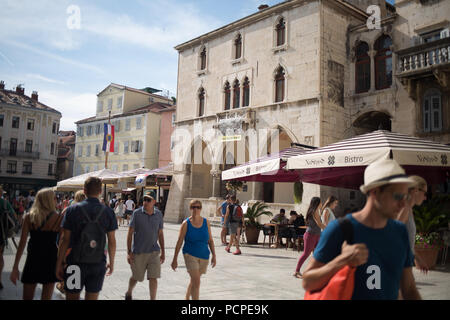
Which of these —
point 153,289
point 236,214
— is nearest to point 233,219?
point 236,214

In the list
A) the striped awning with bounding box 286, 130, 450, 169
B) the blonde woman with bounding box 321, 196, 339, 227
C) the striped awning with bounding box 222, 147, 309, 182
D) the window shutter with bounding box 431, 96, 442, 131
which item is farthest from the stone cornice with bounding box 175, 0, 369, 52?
the blonde woman with bounding box 321, 196, 339, 227

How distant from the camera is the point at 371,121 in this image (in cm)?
1986

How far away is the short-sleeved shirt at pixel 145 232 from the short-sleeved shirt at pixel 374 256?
378 cm

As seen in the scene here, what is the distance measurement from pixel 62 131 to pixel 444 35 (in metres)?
66.8

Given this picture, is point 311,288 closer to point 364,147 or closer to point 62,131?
point 364,147

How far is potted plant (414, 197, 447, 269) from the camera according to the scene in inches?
348

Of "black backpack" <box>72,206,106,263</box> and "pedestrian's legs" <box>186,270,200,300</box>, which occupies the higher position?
"black backpack" <box>72,206,106,263</box>

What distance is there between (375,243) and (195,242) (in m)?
3.44

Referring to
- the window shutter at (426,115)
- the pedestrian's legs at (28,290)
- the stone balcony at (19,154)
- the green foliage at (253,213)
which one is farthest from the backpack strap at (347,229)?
the stone balcony at (19,154)

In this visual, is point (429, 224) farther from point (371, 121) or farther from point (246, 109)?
point (246, 109)

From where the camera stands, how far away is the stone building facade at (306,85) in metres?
16.7

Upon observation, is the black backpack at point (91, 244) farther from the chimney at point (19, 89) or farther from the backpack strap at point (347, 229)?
the chimney at point (19, 89)

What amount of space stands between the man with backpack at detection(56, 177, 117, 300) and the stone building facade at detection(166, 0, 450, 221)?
14.9 metres

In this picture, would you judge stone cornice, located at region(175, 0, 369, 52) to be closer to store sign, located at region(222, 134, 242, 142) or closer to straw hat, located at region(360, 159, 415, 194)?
store sign, located at region(222, 134, 242, 142)
